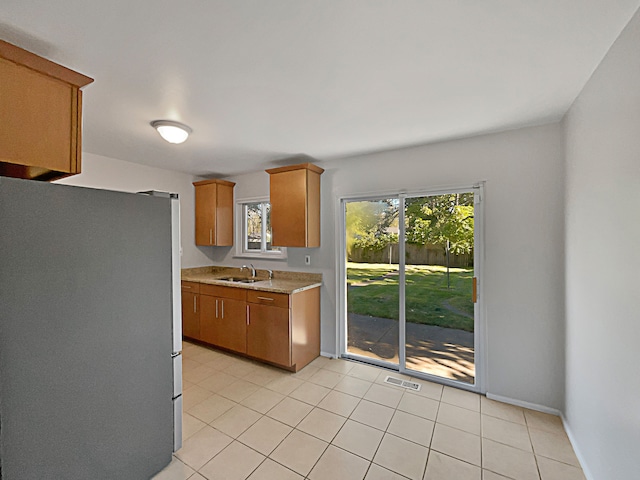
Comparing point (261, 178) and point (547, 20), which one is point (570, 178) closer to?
point (547, 20)

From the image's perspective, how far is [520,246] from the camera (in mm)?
2389

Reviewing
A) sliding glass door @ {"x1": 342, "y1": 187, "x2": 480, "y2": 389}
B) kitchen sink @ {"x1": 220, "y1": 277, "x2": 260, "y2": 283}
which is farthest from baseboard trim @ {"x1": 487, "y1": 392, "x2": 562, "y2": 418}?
kitchen sink @ {"x1": 220, "y1": 277, "x2": 260, "y2": 283}

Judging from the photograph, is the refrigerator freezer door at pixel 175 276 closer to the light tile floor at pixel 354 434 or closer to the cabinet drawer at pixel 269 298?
the light tile floor at pixel 354 434

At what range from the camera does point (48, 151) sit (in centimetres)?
141

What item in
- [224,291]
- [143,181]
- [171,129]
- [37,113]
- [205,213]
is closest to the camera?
[37,113]

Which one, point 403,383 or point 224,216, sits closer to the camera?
point 403,383

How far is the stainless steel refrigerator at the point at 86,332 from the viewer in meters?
1.17

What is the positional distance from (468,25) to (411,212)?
1.89 metres

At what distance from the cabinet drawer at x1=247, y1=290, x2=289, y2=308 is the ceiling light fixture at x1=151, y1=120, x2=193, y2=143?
1.74 metres

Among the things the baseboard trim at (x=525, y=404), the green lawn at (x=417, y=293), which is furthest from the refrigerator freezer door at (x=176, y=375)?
the baseboard trim at (x=525, y=404)

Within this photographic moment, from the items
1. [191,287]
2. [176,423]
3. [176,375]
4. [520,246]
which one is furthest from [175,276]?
[520,246]

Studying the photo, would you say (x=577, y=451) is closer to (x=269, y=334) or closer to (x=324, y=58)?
(x=269, y=334)

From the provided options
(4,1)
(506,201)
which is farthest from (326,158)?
(4,1)

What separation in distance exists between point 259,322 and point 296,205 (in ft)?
Answer: 4.63
